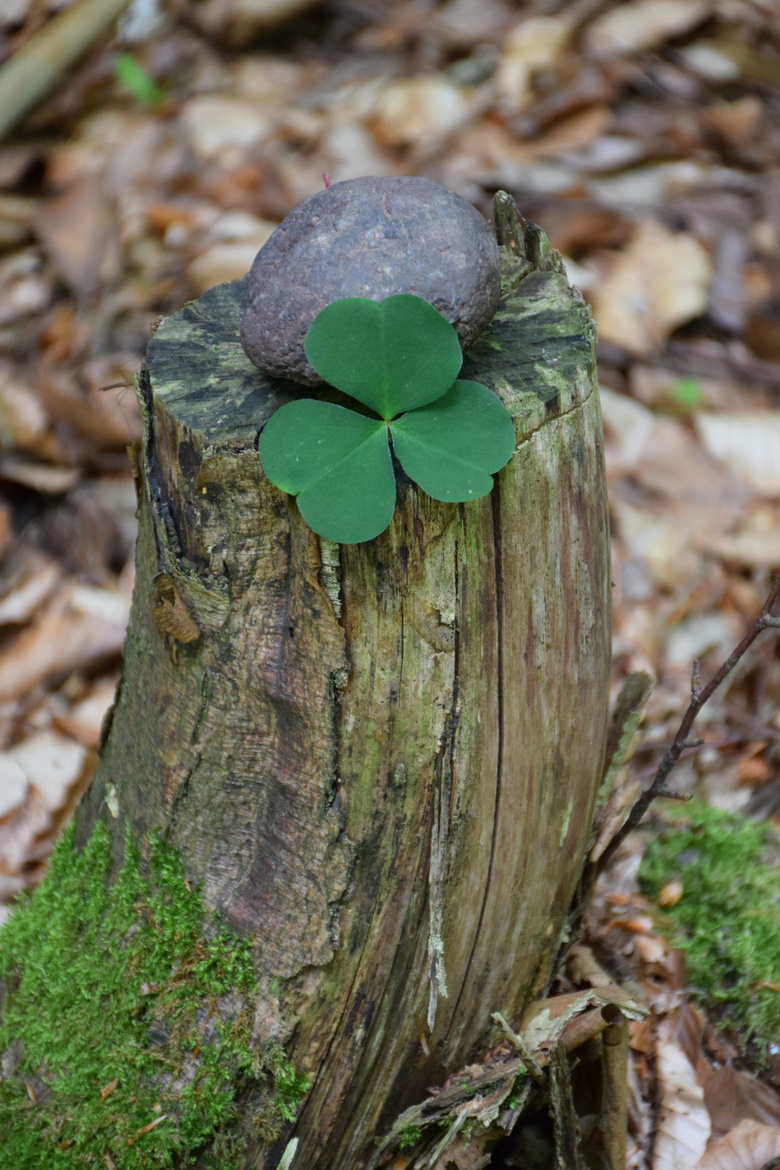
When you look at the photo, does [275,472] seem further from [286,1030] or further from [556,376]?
[286,1030]

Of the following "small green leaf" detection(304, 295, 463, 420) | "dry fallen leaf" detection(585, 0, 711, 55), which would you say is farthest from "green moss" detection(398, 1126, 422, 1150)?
"dry fallen leaf" detection(585, 0, 711, 55)

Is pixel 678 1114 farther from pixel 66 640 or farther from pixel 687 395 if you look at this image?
pixel 687 395

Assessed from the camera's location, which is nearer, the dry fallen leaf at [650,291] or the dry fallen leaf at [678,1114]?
the dry fallen leaf at [678,1114]

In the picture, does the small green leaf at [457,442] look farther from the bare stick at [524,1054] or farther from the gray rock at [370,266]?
the bare stick at [524,1054]

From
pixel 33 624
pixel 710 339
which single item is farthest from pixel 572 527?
pixel 710 339

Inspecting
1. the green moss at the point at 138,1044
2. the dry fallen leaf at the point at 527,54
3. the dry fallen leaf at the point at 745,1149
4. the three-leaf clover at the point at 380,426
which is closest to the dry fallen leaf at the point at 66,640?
the green moss at the point at 138,1044

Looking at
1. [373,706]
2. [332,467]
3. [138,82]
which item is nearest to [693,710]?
[373,706]

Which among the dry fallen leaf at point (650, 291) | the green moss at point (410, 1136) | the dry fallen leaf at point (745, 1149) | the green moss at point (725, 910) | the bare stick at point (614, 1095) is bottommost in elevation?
the dry fallen leaf at point (650, 291)
